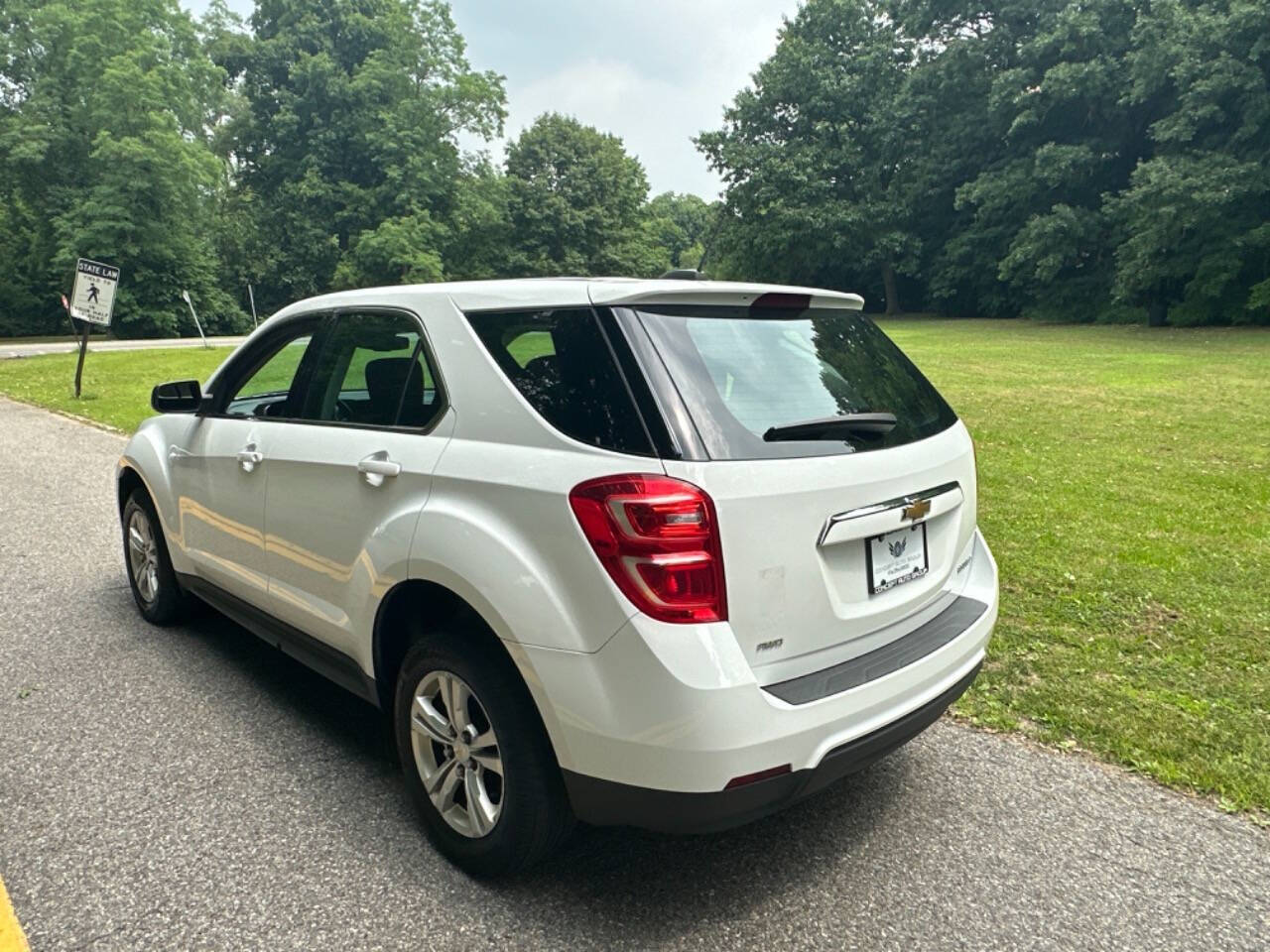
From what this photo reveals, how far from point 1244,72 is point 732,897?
110ft

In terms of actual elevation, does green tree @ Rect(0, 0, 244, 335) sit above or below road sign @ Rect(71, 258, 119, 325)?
above

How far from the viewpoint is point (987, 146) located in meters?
40.1

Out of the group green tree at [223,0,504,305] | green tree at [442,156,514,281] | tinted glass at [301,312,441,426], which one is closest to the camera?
tinted glass at [301,312,441,426]

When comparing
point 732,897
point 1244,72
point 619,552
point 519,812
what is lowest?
point 732,897

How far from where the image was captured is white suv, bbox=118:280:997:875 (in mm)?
1989

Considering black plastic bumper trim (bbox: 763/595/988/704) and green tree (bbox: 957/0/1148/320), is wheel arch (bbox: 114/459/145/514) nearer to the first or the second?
black plastic bumper trim (bbox: 763/595/988/704)

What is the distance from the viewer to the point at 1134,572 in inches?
197

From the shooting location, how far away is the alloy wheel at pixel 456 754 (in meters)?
2.36

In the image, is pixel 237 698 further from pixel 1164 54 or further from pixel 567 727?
pixel 1164 54

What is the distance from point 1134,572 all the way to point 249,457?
190 inches

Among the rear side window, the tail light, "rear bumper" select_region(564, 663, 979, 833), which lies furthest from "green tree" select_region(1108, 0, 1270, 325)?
the tail light

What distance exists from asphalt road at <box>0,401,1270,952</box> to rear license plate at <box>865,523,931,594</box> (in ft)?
2.80

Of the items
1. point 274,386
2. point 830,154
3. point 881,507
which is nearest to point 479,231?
point 830,154

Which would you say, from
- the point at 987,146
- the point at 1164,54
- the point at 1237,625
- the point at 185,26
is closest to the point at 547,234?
the point at 185,26
